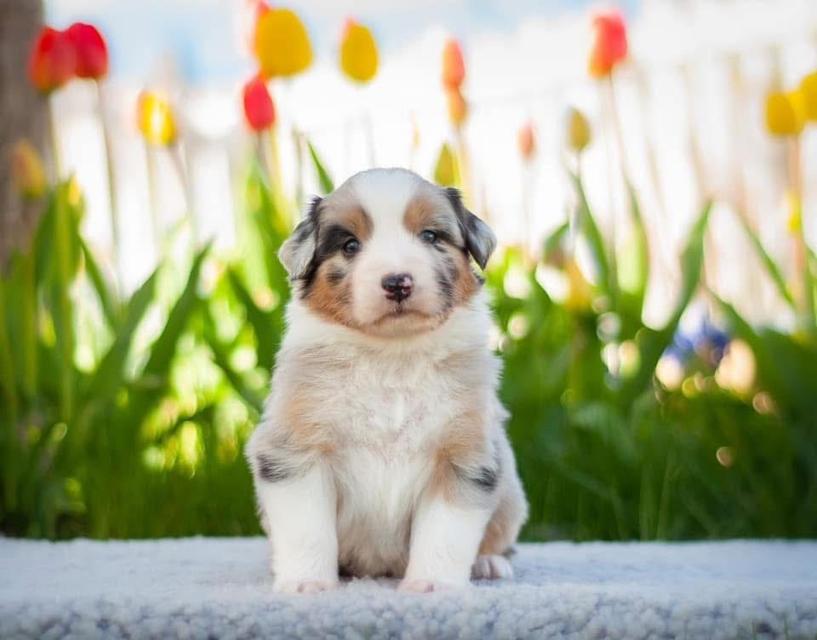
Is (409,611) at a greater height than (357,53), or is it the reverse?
(357,53)

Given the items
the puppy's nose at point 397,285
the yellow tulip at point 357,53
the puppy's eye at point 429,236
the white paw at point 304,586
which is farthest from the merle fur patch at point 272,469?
the yellow tulip at point 357,53

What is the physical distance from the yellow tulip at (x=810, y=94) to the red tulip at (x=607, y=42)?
72 centimetres

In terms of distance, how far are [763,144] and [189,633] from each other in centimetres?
764

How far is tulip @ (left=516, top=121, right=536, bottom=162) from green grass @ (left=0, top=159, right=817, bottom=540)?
0.36 m

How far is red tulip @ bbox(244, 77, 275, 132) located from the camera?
444 cm

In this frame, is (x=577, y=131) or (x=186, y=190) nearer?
(x=577, y=131)

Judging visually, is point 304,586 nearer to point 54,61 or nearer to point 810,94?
point 54,61

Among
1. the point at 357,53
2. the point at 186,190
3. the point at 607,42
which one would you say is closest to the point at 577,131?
the point at 607,42

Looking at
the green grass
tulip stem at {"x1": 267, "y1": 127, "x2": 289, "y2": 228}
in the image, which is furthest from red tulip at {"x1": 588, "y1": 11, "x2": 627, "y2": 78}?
tulip stem at {"x1": 267, "y1": 127, "x2": 289, "y2": 228}

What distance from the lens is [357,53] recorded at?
396 centimetres

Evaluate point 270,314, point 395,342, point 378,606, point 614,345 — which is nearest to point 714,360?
point 614,345

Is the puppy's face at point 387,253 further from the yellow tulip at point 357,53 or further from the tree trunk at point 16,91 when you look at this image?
the tree trunk at point 16,91

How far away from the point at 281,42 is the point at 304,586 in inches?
89.3

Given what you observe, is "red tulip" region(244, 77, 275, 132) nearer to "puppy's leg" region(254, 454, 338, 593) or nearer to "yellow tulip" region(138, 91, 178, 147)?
"yellow tulip" region(138, 91, 178, 147)
